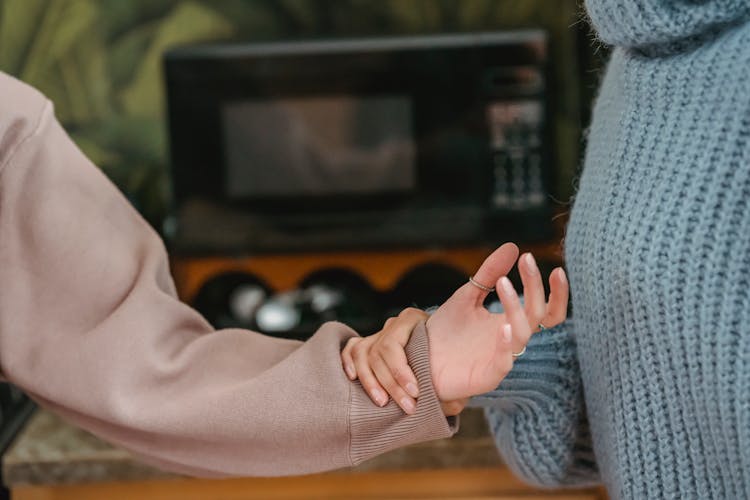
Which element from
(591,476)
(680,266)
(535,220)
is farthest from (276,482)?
(680,266)

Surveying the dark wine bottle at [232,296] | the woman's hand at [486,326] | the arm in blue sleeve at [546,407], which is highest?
the woman's hand at [486,326]

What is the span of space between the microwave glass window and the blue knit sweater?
879 mm

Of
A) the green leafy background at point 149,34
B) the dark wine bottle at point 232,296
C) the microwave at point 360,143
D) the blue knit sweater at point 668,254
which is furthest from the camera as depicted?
the green leafy background at point 149,34

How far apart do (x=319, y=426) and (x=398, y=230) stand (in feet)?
3.06

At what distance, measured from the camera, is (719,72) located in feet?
2.13

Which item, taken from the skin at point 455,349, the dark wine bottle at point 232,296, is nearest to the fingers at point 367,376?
the skin at point 455,349

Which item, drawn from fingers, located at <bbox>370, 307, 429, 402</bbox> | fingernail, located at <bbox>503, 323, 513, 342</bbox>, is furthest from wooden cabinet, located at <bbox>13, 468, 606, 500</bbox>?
fingernail, located at <bbox>503, 323, 513, 342</bbox>

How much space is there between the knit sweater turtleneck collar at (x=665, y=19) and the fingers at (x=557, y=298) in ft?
0.60

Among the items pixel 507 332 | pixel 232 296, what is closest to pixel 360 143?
pixel 232 296

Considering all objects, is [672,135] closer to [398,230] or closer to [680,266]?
[680,266]

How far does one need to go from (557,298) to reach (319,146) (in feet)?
3.49

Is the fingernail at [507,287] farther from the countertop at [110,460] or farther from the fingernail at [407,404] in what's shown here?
the countertop at [110,460]

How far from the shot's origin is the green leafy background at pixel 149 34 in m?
1.92

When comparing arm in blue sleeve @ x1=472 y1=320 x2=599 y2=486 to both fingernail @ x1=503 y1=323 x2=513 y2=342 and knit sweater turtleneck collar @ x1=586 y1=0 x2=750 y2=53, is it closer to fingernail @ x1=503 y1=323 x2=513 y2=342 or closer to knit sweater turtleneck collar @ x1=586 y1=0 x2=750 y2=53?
fingernail @ x1=503 y1=323 x2=513 y2=342
